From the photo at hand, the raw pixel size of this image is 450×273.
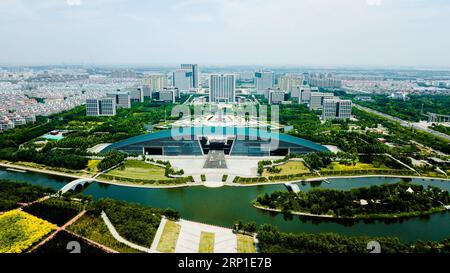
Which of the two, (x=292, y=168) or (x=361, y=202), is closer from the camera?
(x=361, y=202)

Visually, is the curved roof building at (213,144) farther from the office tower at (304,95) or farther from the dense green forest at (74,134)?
the office tower at (304,95)

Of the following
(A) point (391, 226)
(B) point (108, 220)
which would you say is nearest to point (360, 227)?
(A) point (391, 226)

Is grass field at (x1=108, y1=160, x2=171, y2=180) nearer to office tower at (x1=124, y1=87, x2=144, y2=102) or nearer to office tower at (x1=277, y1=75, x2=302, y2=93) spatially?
office tower at (x1=124, y1=87, x2=144, y2=102)

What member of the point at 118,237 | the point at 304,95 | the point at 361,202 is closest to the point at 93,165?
the point at 118,237

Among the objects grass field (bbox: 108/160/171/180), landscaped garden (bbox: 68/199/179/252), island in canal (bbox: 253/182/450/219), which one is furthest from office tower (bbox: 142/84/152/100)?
island in canal (bbox: 253/182/450/219)

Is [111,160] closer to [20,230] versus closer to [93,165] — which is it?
[93,165]

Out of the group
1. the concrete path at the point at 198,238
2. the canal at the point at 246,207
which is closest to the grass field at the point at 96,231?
the concrete path at the point at 198,238
